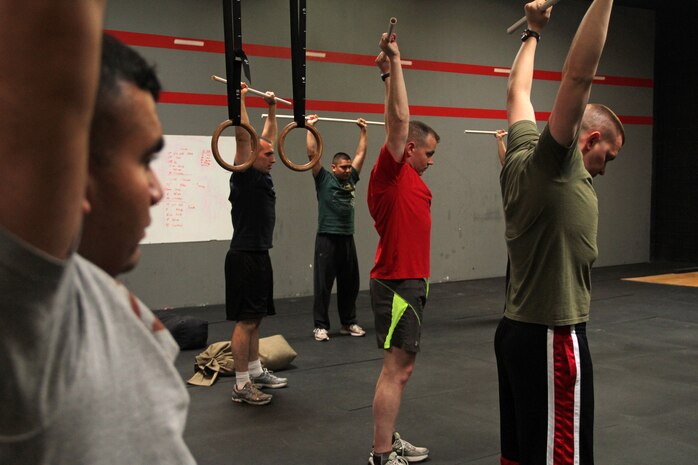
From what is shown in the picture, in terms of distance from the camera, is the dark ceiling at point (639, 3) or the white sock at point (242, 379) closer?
the white sock at point (242, 379)

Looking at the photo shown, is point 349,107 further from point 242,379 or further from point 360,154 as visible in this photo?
point 242,379

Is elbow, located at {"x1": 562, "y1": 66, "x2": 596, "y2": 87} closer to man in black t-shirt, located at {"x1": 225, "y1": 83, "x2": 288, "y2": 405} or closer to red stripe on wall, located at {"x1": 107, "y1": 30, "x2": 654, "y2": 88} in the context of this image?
man in black t-shirt, located at {"x1": 225, "y1": 83, "x2": 288, "y2": 405}

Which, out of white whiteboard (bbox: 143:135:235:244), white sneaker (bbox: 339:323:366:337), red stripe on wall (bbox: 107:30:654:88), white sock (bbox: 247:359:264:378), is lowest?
white sneaker (bbox: 339:323:366:337)

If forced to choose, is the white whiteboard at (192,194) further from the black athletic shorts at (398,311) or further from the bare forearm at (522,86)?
the bare forearm at (522,86)

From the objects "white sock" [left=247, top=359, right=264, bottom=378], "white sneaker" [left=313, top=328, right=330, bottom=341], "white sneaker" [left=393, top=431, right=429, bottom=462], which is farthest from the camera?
"white sneaker" [left=313, top=328, right=330, bottom=341]

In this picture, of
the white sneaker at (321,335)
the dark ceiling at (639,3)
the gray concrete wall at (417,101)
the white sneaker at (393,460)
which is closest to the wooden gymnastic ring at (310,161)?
the white sneaker at (393,460)

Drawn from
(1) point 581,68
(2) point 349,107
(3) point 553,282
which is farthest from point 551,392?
(2) point 349,107

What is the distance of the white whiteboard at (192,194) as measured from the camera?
22.7ft

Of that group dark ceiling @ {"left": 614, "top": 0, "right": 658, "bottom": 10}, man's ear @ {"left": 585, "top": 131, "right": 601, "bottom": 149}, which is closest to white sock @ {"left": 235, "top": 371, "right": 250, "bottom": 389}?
man's ear @ {"left": 585, "top": 131, "right": 601, "bottom": 149}

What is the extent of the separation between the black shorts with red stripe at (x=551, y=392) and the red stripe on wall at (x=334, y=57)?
577 cm

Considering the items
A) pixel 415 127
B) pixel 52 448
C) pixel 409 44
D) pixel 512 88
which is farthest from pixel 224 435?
pixel 409 44

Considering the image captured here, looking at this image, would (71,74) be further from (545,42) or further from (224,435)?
(545,42)

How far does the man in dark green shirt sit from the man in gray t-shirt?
504cm

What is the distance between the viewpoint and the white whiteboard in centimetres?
692
